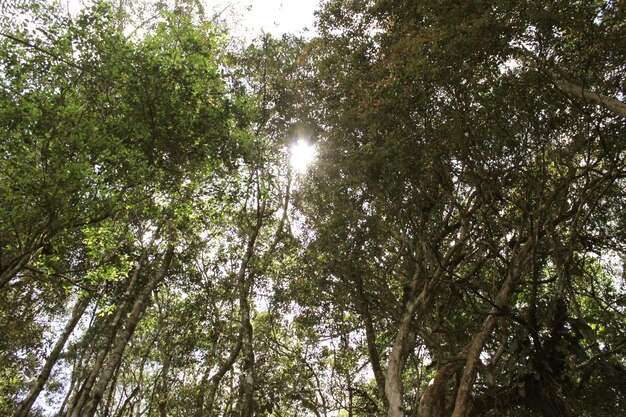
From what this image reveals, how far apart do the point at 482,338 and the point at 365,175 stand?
176 inches

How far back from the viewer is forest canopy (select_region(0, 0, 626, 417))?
7.43m

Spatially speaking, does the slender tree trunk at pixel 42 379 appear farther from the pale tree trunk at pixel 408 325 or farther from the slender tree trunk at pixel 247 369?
the pale tree trunk at pixel 408 325

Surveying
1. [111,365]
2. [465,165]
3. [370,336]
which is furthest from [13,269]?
[465,165]

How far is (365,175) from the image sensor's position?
10.1 m

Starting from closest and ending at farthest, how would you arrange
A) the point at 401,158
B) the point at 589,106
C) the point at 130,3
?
the point at 589,106, the point at 401,158, the point at 130,3

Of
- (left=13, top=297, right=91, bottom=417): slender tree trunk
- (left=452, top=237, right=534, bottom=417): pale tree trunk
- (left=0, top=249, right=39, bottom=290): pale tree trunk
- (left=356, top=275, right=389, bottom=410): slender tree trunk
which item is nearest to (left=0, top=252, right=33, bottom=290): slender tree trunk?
(left=0, top=249, right=39, bottom=290): pale tree trunk

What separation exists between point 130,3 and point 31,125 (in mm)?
12465

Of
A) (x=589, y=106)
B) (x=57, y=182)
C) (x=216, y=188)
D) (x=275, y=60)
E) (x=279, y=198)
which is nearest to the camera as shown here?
(x=57, y=182)

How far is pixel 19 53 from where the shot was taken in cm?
796

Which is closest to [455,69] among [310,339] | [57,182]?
[57,182]

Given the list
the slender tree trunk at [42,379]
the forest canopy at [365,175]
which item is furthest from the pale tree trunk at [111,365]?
the slender tree trunk at [42,379]

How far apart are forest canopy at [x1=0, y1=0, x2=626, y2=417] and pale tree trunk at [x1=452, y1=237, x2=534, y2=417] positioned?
2.1 inches

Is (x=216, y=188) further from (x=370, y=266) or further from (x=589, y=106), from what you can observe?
(x=589, y=106)

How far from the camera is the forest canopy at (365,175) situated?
24.4 feet
